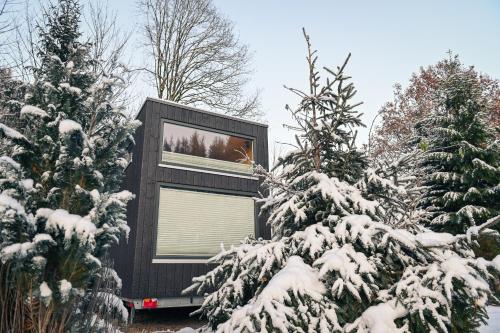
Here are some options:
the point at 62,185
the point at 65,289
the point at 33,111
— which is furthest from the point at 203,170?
the point at 65,289

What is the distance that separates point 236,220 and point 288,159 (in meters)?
6.08

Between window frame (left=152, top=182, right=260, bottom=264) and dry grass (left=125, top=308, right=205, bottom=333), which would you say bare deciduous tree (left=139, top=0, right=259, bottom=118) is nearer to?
window frame (left=152, top=182, right=260, bottom=264)

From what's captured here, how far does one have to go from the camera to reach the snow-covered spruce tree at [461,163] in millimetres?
11711

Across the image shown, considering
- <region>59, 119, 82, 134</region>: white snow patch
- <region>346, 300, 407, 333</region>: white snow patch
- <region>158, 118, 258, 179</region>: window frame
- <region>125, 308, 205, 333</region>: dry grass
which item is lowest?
<region>125, 308, 205, 333</region>: dry grass

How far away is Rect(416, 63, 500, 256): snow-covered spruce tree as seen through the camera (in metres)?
11.7

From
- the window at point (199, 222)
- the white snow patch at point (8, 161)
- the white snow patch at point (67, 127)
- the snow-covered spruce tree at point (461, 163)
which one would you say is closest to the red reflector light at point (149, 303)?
the window at point (199, 222)

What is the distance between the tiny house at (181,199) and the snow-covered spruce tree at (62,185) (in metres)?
4.85

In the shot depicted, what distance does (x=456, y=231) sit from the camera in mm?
11797

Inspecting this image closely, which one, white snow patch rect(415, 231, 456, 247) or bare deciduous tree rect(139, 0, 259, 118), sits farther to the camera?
bare deciduous tree rect(139, 0, 259, 118)

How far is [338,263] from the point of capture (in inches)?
128

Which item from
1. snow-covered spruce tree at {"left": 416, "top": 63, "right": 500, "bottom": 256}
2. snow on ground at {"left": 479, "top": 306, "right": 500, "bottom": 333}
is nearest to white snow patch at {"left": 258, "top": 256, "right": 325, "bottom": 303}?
snow on ground at {"left": 479, "top": 306, "right": 500, "bottom": 333}

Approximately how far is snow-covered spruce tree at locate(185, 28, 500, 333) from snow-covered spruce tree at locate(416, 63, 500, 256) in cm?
Result: 775

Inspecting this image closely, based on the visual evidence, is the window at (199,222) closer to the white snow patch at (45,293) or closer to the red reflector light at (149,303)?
the red reflector light at (149,303)

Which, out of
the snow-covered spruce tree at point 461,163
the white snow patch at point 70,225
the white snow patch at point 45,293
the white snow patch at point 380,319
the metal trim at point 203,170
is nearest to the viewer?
the white snow patch at point 380,319
